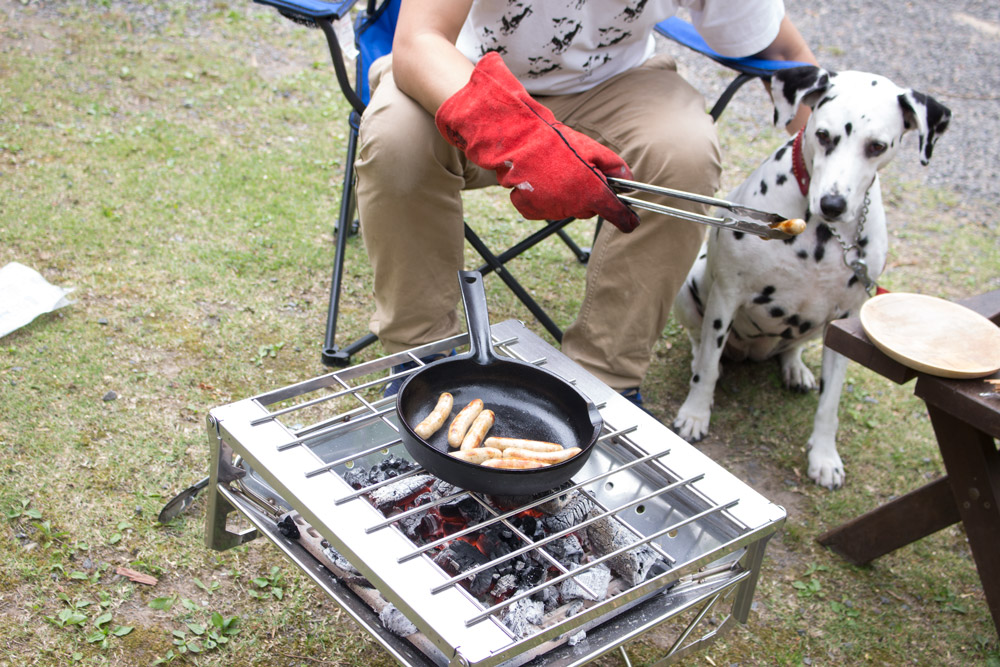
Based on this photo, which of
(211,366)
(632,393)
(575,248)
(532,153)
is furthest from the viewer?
(575,248)

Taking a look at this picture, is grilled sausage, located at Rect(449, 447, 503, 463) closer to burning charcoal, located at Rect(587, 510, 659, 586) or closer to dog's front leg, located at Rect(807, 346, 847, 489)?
burning charcoal, located at Rect(587, 510, 659, 586)

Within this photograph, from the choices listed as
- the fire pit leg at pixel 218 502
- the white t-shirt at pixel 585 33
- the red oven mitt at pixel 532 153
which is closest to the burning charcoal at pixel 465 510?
the fire pit leg at pixel 218 502

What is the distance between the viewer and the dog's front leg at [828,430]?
269 centimetres

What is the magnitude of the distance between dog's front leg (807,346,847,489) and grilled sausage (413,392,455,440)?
58.0 inches

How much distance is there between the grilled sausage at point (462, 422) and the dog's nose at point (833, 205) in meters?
1.15

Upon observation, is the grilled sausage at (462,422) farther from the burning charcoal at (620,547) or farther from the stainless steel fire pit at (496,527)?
the burning charcoal at (620,547)

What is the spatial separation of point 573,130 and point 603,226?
0.53 metres

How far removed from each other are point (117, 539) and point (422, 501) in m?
0.90

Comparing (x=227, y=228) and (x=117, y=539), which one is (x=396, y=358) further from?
(x=227, y=228)

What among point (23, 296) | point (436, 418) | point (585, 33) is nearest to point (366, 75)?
point (585, 33)

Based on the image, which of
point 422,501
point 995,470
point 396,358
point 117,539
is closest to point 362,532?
point 422,501

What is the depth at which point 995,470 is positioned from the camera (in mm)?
2039

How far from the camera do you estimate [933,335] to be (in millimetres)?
1953

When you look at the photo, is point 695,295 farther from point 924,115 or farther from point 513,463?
point 513,463
